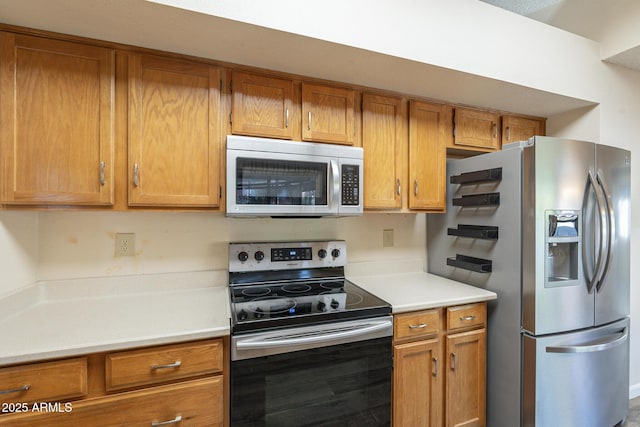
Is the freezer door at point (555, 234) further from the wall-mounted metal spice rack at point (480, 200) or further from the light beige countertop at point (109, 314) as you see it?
the light beige countertop at point (109, 314)

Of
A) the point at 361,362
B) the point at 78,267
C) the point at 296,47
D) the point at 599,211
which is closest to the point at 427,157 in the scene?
the point at 599,211

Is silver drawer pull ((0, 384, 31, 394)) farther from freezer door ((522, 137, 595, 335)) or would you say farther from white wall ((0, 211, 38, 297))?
freezer door ((522, 137, 595, 335))

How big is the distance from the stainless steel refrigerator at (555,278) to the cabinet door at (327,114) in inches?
33.5

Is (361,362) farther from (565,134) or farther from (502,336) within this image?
(565,134)

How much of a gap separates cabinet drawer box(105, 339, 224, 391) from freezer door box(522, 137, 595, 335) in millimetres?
1587

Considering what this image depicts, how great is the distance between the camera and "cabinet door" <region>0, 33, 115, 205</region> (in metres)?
1.24

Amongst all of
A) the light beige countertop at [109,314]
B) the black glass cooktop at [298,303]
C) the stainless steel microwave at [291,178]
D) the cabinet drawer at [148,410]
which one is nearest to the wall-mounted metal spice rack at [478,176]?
the stainless steel microwave at [291,178]

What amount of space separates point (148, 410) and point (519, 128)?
2.80 meters

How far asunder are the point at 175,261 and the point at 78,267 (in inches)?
18.0

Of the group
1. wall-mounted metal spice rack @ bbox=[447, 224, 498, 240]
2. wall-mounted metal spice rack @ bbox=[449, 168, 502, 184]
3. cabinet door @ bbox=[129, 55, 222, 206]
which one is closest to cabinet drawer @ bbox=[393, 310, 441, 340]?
wall-mounted metal spice rack @ bbox=[447, 224, 498, 240]

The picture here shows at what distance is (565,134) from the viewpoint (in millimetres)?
2232

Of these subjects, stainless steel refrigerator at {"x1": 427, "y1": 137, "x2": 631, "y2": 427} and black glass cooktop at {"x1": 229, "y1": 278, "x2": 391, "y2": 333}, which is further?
stainless steel refrigerator at {"x1": 427, "y1": 137, "x2": 631, "y2": 427}

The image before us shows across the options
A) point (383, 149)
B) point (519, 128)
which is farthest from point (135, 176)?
point (519, 128)

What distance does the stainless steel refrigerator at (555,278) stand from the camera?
61.6 inches
